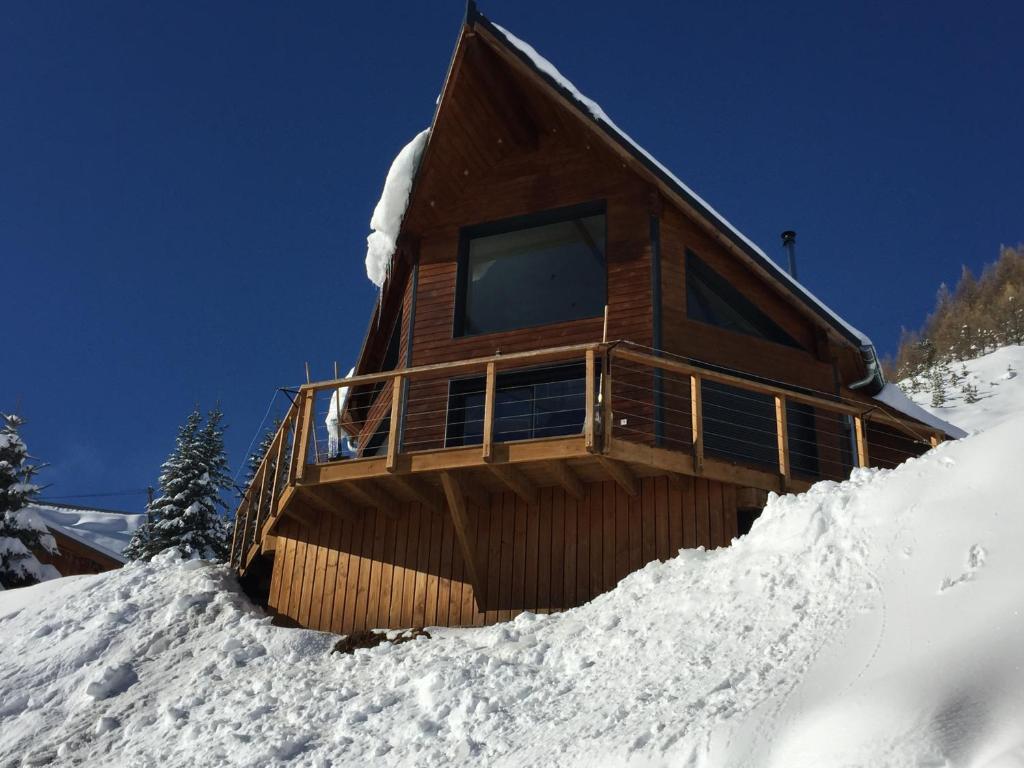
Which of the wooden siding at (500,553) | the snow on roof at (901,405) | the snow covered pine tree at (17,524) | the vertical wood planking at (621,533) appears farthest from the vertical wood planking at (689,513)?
the snow covered pine tree at (17,524)

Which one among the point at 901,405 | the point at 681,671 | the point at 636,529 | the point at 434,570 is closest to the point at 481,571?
the point at 434,570

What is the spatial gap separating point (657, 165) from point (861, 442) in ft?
13.8

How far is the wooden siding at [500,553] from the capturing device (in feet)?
34.3

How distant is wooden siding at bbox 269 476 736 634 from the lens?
10445mm

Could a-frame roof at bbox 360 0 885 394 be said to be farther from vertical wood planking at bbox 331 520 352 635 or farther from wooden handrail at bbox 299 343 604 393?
vertical wood planking at bbox 331 520 352 635

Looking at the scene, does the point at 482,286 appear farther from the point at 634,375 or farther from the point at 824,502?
the point at 824,502

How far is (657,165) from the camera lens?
12.7m

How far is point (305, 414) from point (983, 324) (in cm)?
4406

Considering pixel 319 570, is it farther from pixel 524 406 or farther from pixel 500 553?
pixel 524 406

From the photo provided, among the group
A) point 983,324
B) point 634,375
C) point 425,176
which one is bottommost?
point 634,375

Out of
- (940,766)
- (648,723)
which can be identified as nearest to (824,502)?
(648,723)

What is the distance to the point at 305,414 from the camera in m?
11.5

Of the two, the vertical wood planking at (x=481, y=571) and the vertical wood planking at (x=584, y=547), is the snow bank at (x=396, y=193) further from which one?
the vertical wood planking at (x=584, y=547)

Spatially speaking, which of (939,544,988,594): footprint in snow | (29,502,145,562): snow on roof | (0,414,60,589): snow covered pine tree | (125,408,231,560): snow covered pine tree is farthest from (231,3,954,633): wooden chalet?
(29,502,145,562): snow on roof
